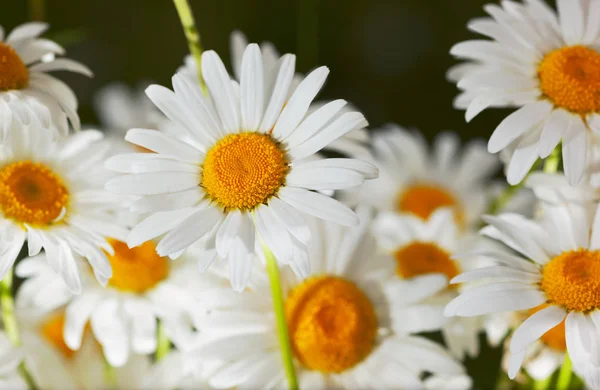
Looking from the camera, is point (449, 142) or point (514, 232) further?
point (449, 142)

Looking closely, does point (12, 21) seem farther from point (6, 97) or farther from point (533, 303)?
point (533, 303)

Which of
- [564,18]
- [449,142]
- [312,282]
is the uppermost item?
[564,18]

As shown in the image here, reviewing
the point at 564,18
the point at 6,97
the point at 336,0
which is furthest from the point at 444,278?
the point at 336,0

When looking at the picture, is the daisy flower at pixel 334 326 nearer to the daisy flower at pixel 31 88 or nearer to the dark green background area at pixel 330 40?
the daisy flower at pixel 31 88

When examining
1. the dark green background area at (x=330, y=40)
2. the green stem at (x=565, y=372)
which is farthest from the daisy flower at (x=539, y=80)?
the dark green background area at (x=330, y=40)

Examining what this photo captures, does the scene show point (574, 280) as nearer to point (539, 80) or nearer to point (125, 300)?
point (539, 80)

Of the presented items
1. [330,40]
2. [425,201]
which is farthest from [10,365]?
[330,40]
